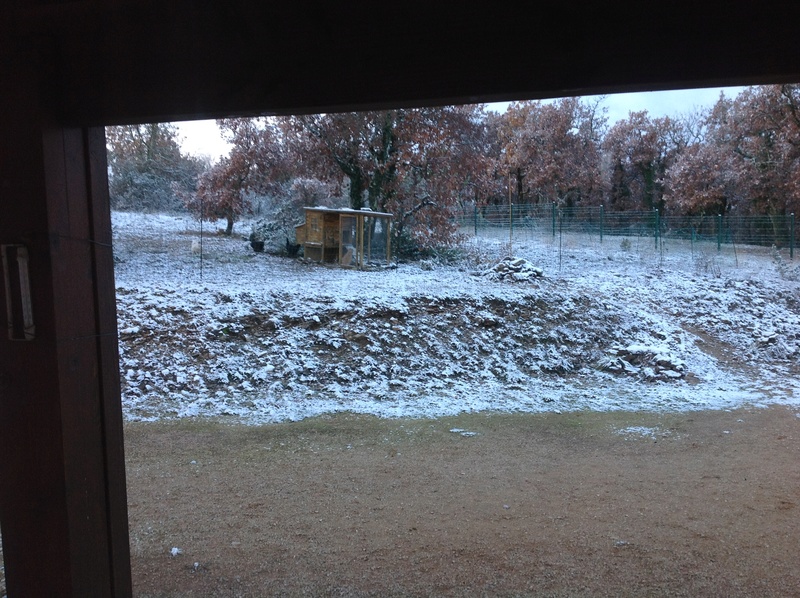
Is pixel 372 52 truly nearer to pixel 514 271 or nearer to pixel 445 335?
pixel 445 335

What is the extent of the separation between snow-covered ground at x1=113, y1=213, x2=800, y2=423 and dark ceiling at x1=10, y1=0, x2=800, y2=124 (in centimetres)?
595

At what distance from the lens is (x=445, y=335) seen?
1040 cm

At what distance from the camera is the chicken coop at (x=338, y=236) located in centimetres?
1405

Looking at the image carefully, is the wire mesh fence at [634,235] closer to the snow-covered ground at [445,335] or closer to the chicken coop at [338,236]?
the snow-covered ground at [445,335]

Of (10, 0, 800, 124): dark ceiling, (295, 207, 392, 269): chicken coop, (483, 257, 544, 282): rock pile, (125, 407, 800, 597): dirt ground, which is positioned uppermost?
(10, 0, 800, 124): dark ceiling

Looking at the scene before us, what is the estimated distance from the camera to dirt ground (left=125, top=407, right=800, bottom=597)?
3.33m

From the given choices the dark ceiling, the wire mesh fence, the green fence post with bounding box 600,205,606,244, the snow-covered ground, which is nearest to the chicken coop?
the snow-covered ground

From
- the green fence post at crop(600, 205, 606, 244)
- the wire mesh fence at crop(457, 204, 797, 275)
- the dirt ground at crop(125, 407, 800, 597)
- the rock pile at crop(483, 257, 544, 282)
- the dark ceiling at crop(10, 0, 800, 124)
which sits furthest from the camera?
the green fence post at crop(600, 205, 606, 244)

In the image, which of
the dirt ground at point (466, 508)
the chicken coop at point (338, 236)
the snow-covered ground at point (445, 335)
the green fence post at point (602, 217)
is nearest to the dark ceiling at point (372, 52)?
the dirt ground at point (466, 508)

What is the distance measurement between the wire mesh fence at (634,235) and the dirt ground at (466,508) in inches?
312

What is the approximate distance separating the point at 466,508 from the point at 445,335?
5.98 m

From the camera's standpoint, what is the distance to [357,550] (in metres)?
3.73

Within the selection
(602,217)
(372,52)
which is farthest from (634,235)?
(372,52)

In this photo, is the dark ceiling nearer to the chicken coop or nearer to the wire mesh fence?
the chicken coop
